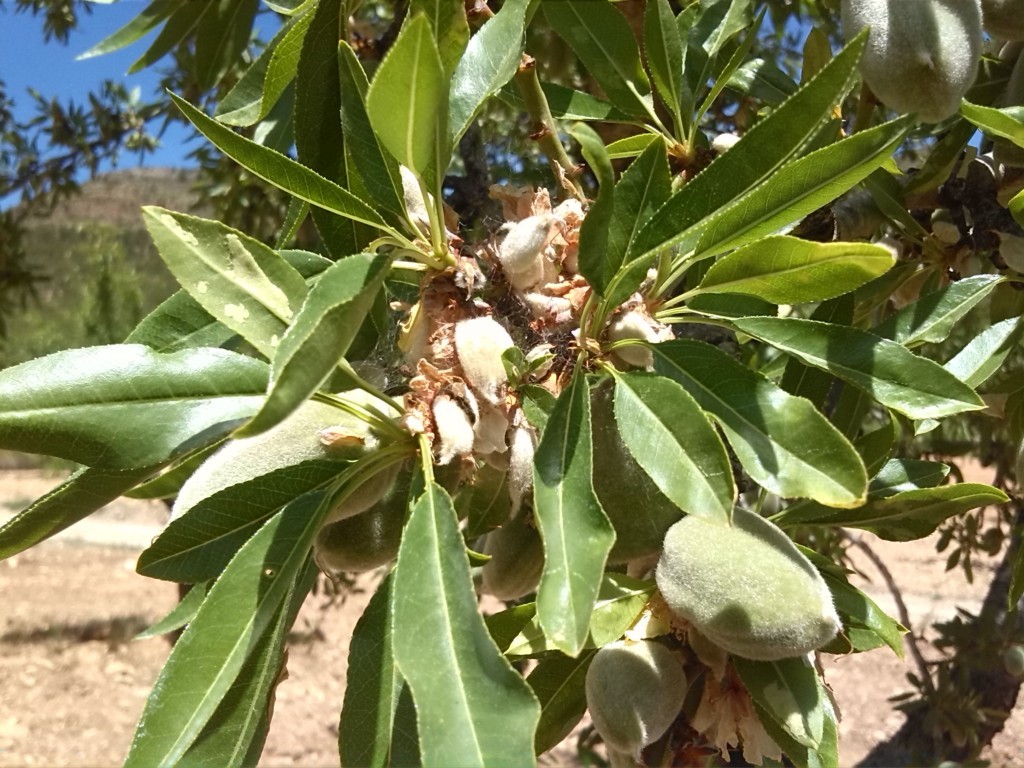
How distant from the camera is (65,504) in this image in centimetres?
75

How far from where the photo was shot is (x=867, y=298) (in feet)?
3.49

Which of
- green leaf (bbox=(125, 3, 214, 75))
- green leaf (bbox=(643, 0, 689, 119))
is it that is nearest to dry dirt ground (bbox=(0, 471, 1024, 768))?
green leaf (bbox=(125, 3, 214, 75))

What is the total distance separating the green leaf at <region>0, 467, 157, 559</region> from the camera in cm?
74

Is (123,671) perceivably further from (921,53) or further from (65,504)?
(921,53)

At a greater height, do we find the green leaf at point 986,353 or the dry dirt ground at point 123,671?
the green leaf at point 986,353

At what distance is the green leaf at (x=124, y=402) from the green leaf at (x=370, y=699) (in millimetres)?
200

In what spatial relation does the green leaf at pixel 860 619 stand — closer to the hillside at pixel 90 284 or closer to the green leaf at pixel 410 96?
the green leaf at pixel 410 96

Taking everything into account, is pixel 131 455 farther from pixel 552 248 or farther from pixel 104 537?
pixel 104 537

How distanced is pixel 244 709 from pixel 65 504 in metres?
0.23

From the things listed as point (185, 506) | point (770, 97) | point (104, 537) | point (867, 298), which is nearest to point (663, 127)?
point (770, 97)

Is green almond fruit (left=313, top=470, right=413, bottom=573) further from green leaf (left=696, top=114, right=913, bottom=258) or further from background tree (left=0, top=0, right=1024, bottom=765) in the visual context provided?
green leaf (left=696, top=114, right=913, bottom=258)

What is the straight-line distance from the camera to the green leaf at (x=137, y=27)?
135 cm

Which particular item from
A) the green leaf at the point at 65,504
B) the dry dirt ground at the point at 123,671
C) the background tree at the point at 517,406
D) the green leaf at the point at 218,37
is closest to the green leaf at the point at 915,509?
the background tree at the point at 517,406

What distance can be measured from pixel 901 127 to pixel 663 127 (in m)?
0.39
